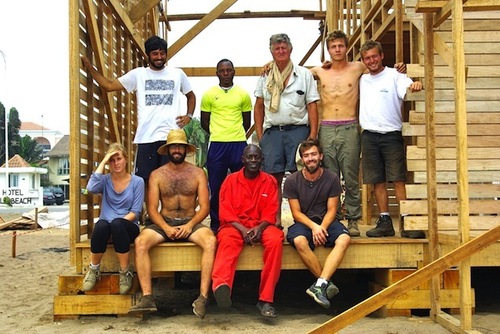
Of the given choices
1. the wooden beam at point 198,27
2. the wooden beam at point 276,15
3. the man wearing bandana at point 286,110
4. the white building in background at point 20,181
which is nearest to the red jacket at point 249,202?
the man wearing bandana at point 286,110

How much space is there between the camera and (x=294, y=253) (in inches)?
212

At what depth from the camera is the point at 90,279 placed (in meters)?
5.25

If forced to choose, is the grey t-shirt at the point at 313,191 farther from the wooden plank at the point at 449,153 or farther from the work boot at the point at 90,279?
the work boot at the point at 90,279

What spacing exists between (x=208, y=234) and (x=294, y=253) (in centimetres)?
76

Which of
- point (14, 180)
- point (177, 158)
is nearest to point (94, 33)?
point (177, 158)

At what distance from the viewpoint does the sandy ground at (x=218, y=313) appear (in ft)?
16.3

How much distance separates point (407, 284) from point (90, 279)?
2.64 m

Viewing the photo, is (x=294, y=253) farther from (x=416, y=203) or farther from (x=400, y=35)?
(x=400, y=35)

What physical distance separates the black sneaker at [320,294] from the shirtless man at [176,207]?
2.85 ft

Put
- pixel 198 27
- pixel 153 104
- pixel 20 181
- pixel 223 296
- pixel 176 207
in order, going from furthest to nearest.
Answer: pixel 20 181
pixel 198 27
pixel 153 104
pixel 176 207
pixel 223 296

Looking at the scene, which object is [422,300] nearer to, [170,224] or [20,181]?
[170,224]

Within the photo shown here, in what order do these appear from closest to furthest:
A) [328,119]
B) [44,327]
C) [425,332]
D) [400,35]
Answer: [425,332]
[44,327]
[328,119]
[400,35]

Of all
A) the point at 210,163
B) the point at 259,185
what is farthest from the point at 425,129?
the point at 210,163

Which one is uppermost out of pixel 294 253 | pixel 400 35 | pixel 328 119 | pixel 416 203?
pixel 400 35
